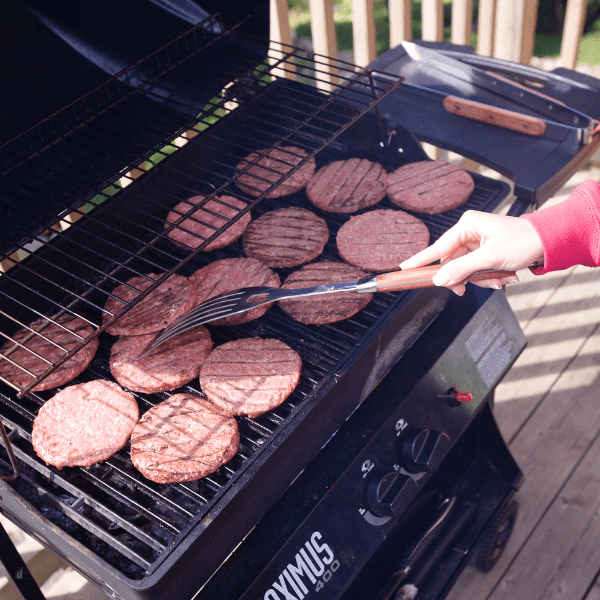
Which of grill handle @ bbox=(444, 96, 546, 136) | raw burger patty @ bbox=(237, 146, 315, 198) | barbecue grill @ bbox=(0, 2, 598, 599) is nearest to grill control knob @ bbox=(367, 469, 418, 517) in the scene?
barbecue grill @ bbox=(0, 2, 598, 599)

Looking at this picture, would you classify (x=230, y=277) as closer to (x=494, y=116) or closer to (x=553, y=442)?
(x=494, y=116)

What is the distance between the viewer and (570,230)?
1871mm

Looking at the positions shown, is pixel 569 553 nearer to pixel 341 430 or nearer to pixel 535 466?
pixel 535 466

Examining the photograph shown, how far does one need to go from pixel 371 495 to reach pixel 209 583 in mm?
520

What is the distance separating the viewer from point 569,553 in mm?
2965

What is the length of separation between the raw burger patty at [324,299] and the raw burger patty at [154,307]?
13.5 inches

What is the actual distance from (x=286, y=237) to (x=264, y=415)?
0.79 metres

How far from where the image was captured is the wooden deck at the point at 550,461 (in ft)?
9.57

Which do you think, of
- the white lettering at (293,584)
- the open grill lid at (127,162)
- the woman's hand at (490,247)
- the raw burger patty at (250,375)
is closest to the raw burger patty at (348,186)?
the open grill lid at (127,162)

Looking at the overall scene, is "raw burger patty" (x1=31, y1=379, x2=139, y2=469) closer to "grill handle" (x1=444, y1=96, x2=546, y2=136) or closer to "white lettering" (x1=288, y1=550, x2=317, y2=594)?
"white lettering" (x1=288, y1=550, x2=317, y2=594)

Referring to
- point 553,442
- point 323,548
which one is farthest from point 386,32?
point 323,548

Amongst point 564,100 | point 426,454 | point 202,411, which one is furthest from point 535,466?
point 202,411

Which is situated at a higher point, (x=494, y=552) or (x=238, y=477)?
(x=238, y=477)

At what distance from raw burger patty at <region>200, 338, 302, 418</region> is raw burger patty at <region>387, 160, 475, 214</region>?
89 cm
